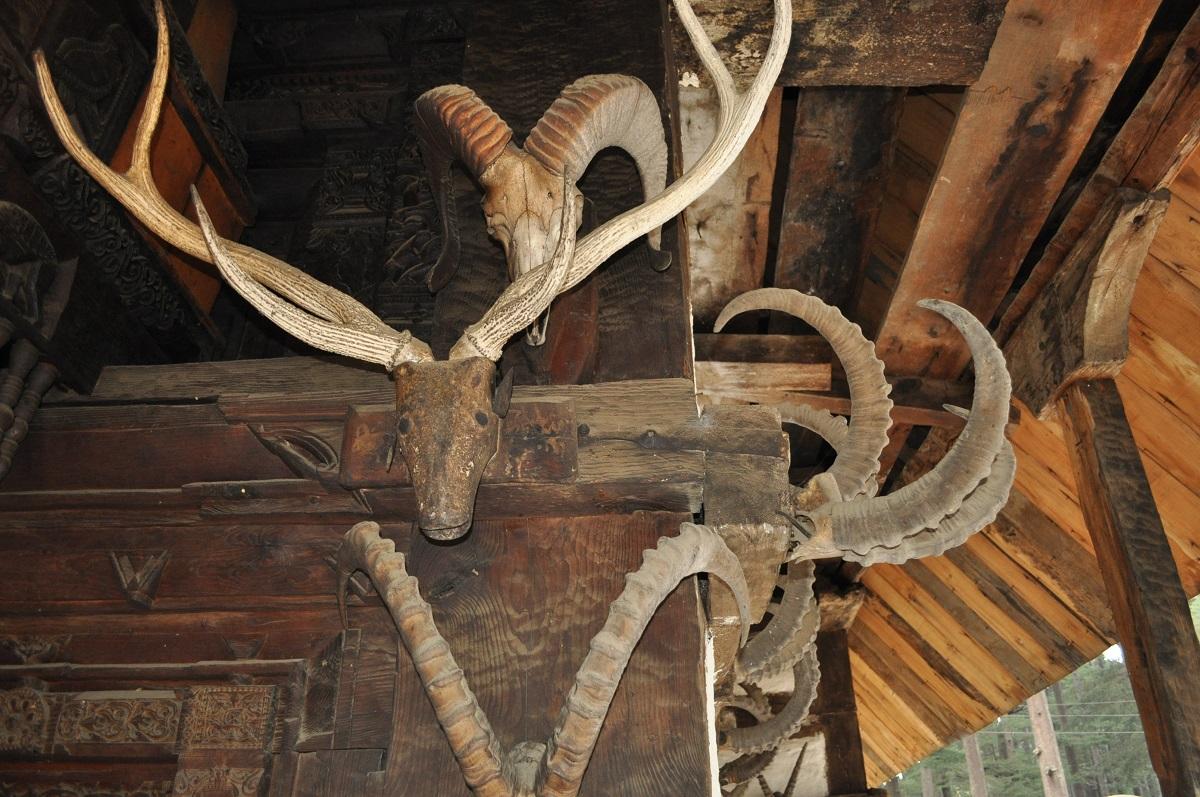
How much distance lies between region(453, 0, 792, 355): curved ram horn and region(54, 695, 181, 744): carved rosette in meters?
1.42

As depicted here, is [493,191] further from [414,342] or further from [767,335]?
[767,335]

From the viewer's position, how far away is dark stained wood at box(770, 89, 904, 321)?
4059 mm

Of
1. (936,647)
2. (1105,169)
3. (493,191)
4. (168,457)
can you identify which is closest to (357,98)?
(493,191)

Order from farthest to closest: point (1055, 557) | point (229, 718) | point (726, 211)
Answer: point (1055, 557)
point (726, 211)
point (229, 718)

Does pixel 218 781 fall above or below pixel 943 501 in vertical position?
below

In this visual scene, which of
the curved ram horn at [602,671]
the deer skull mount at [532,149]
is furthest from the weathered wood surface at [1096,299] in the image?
the curved ram horn at [602,671]

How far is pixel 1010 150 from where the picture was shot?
12.3ft

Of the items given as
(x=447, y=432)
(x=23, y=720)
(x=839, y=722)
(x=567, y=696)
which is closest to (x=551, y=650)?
(x=567, y=696)

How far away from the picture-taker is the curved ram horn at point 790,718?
462 cm

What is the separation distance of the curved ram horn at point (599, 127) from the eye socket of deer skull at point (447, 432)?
27.1 inches

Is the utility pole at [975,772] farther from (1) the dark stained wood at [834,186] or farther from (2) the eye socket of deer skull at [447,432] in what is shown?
(2) the eye socket of deer skull at [447,432]

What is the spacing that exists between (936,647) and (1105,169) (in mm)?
5934

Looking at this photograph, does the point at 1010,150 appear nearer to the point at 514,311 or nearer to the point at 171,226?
the point at 514,311

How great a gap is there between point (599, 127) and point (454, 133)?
427 millimetres
